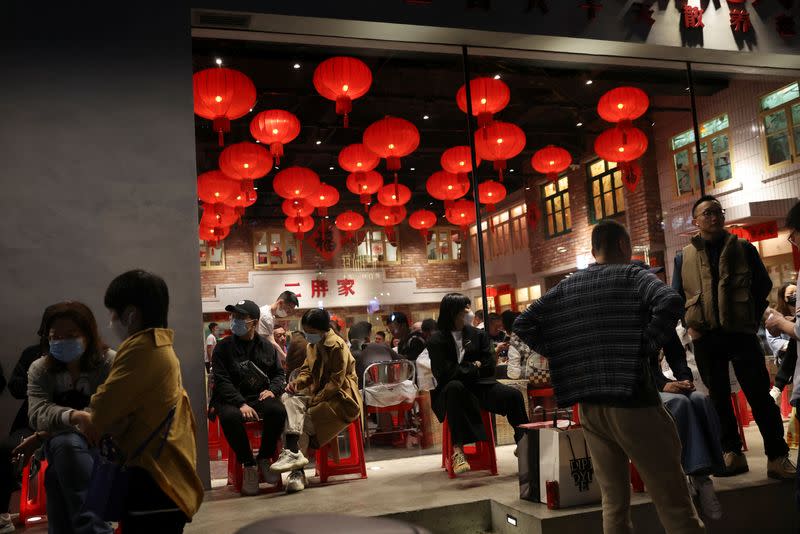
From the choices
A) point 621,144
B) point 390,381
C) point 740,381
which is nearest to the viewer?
point 740,381

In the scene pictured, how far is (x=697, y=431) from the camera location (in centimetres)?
405

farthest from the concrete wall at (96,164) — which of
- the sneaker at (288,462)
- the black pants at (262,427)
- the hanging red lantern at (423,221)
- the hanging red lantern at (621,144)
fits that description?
the hanging red lantern at (621,144)

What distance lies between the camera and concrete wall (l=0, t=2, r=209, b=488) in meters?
4.54

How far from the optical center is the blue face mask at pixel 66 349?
126 inches

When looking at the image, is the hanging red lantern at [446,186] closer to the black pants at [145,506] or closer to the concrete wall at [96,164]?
the concrete wall at [96,164]

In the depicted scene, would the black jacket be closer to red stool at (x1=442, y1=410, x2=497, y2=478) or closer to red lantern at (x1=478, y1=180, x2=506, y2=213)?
red stool at (x1=442, y1=410, x2=497, y2=478)

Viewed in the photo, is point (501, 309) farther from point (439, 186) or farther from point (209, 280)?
point (209, 280)

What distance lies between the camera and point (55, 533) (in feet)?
9.91

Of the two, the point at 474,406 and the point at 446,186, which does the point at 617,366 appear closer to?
the point at 474,406

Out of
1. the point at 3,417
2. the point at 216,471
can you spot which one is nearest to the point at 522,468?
the point at 216,471

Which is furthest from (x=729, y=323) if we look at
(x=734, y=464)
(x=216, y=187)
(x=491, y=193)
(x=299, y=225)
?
(x=216, y=187)

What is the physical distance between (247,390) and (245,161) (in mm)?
2574

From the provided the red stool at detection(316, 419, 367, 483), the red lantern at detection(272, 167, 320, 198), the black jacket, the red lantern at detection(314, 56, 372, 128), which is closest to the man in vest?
the red stool at detection(316, 419, 367, 483)

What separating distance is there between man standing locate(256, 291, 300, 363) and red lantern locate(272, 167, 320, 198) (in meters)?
1.10
